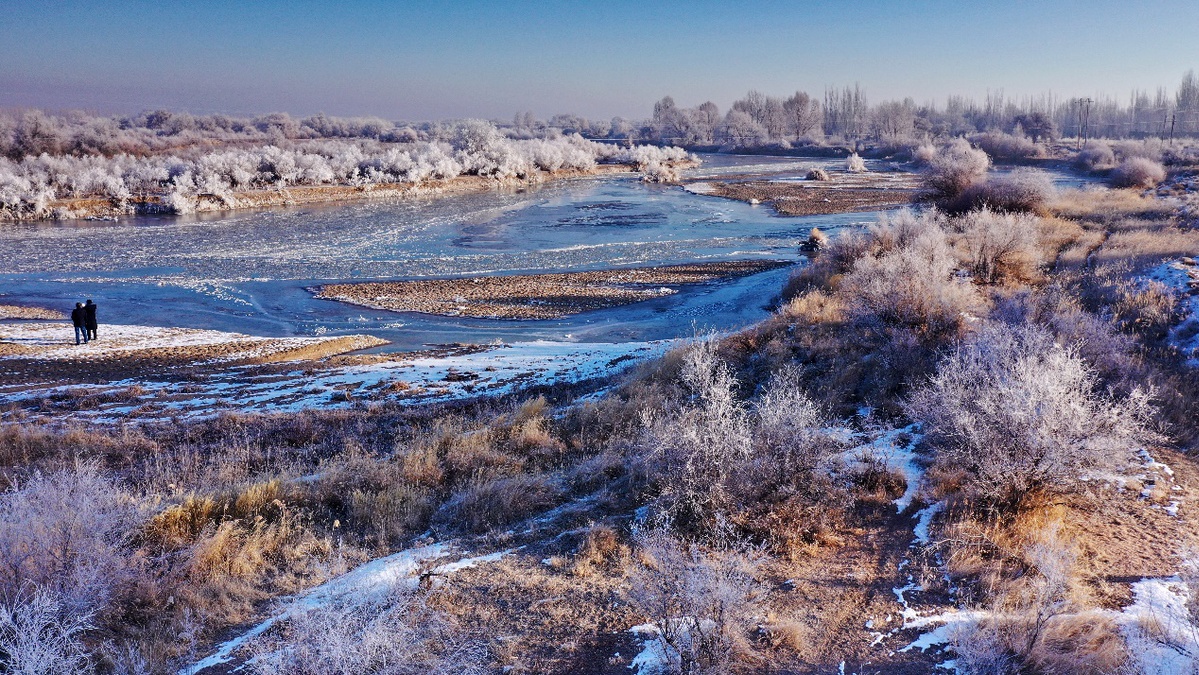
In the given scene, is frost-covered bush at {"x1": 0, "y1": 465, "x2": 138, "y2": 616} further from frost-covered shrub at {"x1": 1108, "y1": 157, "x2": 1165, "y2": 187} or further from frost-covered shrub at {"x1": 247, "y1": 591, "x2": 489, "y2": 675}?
frost-covered shrub at {"x1": 1108, "y1": 157, "x2": 1165, "y2": 187}

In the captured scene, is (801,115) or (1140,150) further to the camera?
(801,115)

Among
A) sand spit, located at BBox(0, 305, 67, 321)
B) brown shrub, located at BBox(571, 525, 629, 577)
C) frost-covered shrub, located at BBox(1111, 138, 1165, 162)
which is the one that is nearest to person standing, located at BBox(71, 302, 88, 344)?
sand spit, located at BBox(0, 305, 67, 321)

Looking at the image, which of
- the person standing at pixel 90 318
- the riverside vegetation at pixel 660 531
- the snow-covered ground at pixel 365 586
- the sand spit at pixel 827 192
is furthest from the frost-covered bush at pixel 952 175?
the person standing at pixel 90 318

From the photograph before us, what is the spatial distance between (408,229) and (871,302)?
90.7ft

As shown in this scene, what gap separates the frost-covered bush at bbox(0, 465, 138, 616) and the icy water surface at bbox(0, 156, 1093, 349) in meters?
11.8

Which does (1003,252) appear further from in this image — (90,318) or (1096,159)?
(1096,159)

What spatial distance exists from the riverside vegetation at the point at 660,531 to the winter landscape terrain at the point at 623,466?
0.10 ft

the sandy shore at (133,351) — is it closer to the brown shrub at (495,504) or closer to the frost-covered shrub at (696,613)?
the brown shrub at (495,504)

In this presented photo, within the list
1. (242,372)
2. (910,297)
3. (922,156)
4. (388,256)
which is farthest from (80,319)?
(922,156)

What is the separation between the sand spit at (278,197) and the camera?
39656 mm

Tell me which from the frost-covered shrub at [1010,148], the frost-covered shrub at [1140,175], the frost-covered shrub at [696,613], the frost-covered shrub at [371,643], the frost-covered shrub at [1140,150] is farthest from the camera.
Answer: the frost-covered shrub at [1010,148]

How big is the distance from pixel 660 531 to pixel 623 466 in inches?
76.6

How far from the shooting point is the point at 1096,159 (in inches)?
2108

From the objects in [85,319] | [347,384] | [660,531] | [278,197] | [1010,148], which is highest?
[1010,148]
